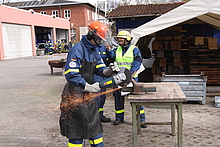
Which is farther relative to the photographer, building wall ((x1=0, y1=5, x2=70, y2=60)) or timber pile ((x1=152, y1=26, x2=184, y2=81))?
building wall ((x1=0, y1=5, x2=70, y2=60))

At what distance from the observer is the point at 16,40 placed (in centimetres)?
2689

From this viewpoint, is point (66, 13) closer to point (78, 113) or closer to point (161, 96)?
point (161, 96)

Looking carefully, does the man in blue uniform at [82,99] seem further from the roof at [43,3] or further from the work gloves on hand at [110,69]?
the roof at [43,3]

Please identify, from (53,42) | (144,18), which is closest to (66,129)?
(144,18)

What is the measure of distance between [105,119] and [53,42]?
32008 millimetres

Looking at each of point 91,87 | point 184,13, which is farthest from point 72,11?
point 91,87

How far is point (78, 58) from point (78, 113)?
2.18 feet

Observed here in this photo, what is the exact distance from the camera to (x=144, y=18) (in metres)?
12.7

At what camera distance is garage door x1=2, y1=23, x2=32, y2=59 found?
25.0 meters

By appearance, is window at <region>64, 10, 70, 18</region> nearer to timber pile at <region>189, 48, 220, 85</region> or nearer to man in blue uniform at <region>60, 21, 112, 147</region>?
timber pile at <region>189, 48, 220, 85</region>

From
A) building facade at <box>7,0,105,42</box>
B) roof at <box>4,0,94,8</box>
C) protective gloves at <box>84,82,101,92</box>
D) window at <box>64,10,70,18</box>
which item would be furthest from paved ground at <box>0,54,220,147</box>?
window at <box>64,10,70,18</box>

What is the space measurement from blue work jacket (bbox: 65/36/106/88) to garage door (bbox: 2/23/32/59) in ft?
77.3

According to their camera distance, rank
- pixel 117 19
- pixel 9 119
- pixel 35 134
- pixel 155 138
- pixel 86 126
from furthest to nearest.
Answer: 1. pixel 117 19
2. pixel 9 119
3. pixel 35 134
4. pixel 155 138
5. pixel 86 126

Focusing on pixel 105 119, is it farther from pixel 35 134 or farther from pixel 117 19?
pixel 117 19
